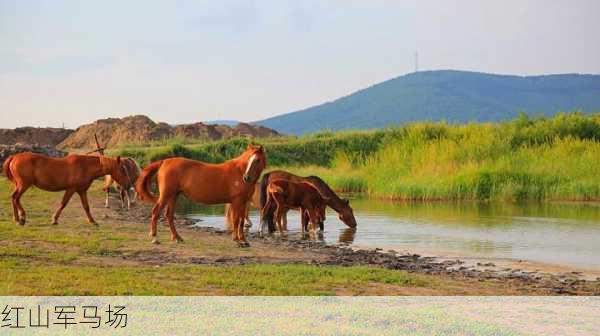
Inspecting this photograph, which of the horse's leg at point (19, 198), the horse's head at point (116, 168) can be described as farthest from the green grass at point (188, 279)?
the horse's head at point (116, 168)

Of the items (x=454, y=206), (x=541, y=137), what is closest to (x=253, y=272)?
(x=454, y=206)

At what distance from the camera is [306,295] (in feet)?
29.6

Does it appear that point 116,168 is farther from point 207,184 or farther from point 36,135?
point 36,135

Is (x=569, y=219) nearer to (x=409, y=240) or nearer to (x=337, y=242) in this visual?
(x=409, y=240)

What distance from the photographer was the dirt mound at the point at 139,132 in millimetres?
49031

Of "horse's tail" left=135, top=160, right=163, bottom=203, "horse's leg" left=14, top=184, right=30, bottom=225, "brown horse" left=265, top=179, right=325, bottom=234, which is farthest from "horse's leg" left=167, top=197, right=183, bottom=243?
"brown horse" left=265, top=179, right=325, bottom=234

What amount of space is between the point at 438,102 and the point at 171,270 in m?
170

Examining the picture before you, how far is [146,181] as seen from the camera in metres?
13.8

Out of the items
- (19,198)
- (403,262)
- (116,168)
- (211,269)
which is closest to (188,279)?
(211,269)

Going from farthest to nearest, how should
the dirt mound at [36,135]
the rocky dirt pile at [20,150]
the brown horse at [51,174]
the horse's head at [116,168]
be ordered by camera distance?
the dirt mound at [36,135], the rocky dirt pile at [20,150], the horse's head at [116,168], the brown horse at [51,174]

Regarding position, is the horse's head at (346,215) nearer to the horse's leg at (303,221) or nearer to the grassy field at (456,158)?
the horse's leg at (303,221)

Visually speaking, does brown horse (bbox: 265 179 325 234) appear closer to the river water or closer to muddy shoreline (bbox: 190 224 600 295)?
the river water

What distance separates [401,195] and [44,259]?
56.4 ft

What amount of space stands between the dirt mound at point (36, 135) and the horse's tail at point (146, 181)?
38045 mm
